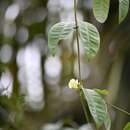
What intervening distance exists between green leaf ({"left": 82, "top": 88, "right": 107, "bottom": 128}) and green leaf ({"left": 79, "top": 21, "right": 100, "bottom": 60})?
8 centimetres

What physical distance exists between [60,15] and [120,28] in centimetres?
91

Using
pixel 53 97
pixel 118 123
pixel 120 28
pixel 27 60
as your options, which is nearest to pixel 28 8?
pixel 27 60

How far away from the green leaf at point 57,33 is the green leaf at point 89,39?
0.03 meters

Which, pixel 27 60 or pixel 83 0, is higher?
pixel 83 0

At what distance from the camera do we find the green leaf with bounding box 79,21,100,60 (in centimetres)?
89

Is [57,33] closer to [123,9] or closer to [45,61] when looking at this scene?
[123,9]

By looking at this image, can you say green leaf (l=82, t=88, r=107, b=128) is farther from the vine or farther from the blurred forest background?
the blurred forest background

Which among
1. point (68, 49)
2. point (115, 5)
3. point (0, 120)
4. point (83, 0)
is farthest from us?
point (68, 49)

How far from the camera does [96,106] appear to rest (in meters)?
0.89

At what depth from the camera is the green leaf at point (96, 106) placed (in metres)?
Answer: 0.87

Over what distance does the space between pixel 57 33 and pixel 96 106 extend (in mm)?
168

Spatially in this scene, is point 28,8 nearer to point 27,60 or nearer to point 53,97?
point 27,60

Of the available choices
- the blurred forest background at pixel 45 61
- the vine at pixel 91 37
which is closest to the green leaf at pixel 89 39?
the vine at pixel 91 37

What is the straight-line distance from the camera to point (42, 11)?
331 cm
